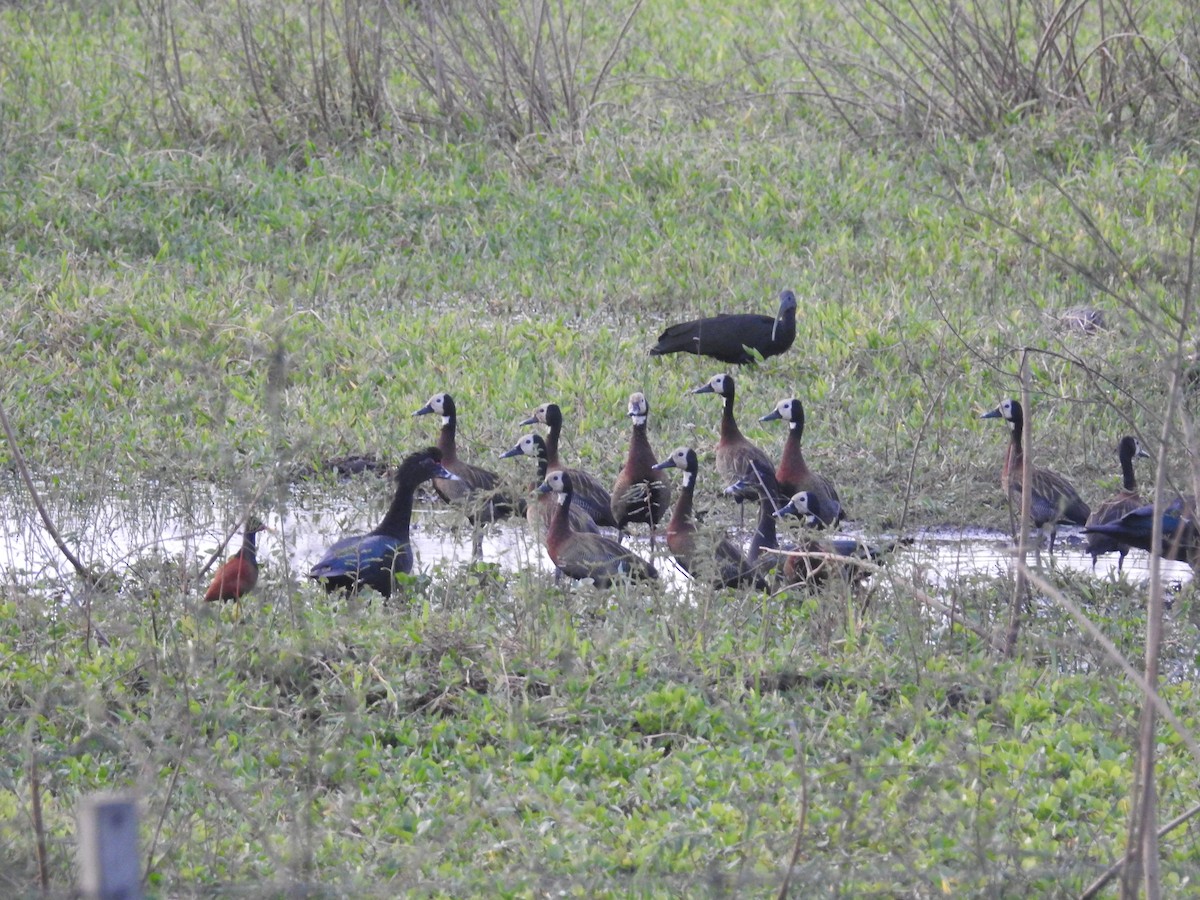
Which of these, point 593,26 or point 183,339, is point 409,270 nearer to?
point 183,339

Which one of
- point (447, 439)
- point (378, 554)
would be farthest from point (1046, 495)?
point (378, 554)

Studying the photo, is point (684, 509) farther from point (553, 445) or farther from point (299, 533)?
point (299, 533)

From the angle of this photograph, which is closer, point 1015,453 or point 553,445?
point 1015,453

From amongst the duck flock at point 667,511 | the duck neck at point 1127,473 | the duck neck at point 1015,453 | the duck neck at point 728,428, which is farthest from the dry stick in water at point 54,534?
the duck neck at point 1127,473

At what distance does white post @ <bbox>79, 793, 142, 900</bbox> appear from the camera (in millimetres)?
2361

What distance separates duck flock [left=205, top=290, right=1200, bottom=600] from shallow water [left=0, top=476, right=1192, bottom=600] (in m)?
0.13

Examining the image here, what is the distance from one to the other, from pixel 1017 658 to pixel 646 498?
2.42m

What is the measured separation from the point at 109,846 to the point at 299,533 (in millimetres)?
5142

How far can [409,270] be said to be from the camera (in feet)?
36.4

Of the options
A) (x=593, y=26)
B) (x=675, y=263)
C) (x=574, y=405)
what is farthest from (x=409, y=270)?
(x=593, y=26)

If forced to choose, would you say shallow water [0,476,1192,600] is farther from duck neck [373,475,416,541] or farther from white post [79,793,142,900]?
white post [79,793,142,900]

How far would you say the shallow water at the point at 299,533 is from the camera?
6.77m

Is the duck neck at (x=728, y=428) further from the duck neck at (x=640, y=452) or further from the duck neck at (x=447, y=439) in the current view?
the duck neck at (x=447, y=439)

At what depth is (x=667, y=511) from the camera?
7.88m
